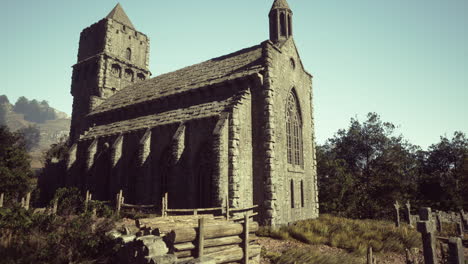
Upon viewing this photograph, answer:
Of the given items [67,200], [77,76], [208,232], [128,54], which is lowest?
[208,232]

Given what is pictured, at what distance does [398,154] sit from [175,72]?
31.5m

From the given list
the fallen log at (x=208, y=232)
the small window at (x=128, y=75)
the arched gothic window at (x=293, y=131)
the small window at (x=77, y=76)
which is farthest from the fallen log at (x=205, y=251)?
the small window at (x=77, y=76)

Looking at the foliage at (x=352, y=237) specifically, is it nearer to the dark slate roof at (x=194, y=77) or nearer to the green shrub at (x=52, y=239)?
the green shrub at (x=52, y=239)

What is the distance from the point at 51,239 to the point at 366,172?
40.5 meters

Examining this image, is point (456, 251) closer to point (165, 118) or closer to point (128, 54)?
point (165, 118)

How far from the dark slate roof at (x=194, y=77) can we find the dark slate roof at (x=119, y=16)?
11.8 m

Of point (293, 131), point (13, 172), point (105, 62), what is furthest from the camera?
point (105, 62)

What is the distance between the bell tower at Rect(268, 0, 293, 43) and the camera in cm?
2330

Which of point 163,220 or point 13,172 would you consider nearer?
point 163,220

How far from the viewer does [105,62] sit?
1387 inches

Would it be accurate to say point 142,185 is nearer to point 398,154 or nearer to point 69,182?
point 69,182

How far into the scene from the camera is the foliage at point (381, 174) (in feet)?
115

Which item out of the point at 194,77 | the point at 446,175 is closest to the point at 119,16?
the point at 194,77

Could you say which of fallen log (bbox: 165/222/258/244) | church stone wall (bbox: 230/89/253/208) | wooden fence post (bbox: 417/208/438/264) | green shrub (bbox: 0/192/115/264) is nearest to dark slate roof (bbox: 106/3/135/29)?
church stone wall (bbox: 230/89/253/208)
